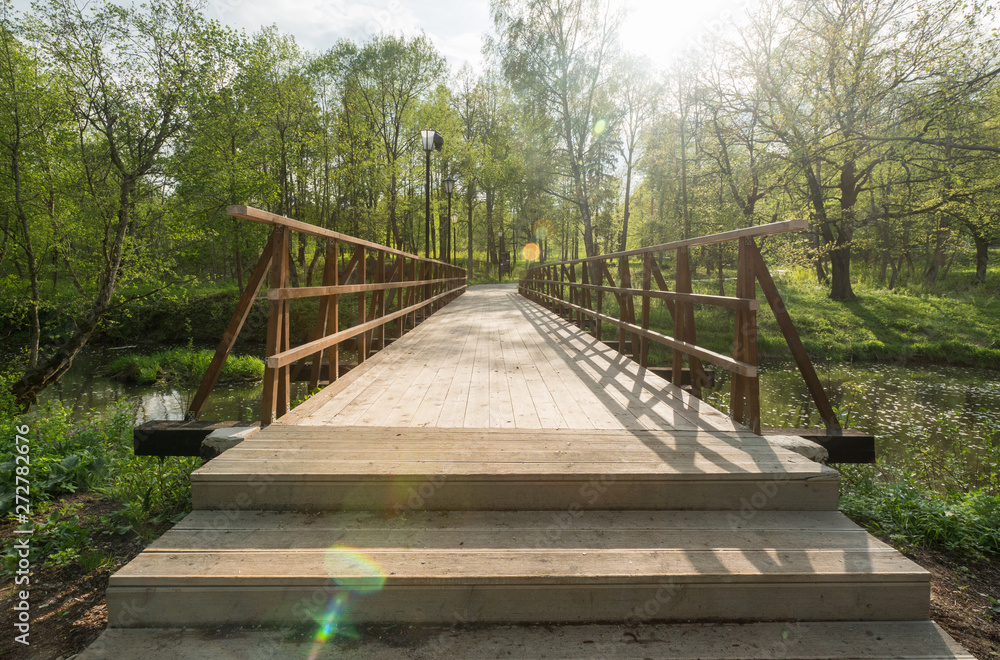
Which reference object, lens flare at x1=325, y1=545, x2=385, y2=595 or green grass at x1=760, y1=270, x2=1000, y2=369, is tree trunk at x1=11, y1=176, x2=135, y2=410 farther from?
green grass at x1=760, y1=270, x2=1000, y2=369

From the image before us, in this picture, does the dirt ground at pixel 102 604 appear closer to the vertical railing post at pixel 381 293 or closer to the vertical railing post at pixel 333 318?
the vertical railing post at pixel 333 318

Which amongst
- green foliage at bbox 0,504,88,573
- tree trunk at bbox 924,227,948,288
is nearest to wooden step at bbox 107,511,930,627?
green foliage at bbox 0,504,88,573

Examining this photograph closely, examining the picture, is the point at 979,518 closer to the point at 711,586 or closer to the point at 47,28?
the point at 711,586

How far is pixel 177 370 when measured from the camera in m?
13.1

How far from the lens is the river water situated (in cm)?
757

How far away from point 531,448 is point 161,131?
32.2ft

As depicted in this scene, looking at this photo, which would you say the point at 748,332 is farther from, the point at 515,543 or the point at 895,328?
the point at 895,328

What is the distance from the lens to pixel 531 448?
259 centimetres

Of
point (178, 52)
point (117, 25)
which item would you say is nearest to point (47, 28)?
point (117, 25)

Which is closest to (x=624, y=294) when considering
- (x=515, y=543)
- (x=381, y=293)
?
(x=381, y=293)

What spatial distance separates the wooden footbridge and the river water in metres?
4.42

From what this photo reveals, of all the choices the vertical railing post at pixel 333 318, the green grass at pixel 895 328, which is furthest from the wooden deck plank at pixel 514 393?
the green grass at pixel 895 328

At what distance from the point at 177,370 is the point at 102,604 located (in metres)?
12.9

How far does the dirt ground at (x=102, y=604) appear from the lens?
72.6 inches
